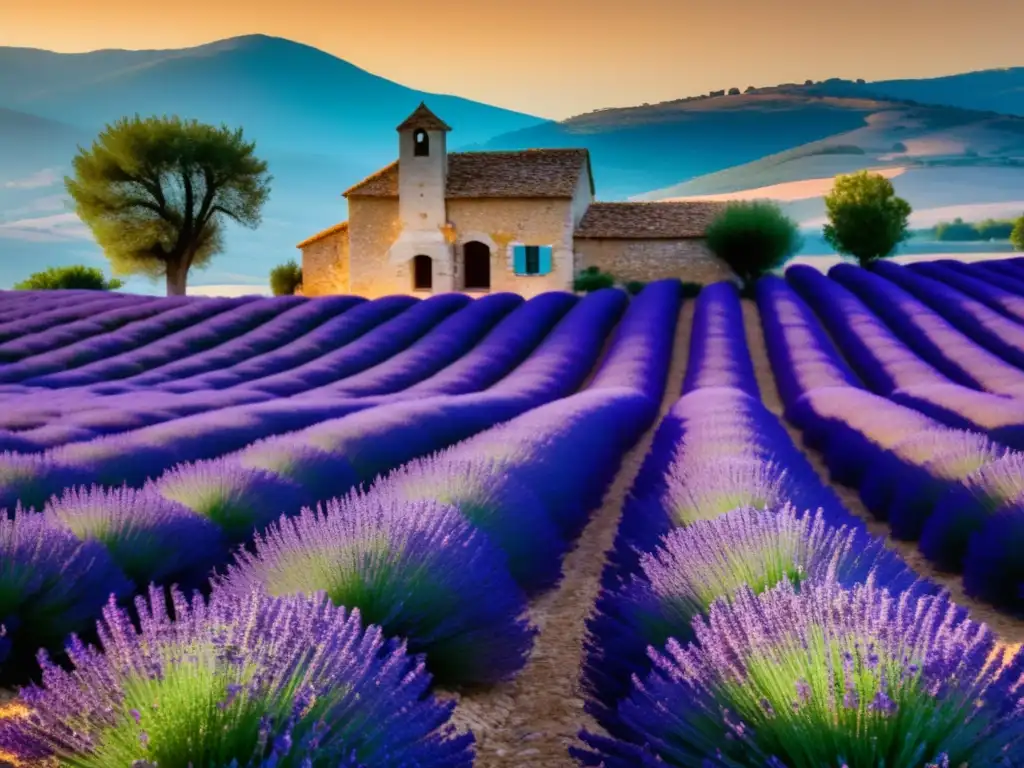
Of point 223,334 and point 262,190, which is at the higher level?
point 262,190

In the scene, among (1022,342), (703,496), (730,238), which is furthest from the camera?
(730,238)

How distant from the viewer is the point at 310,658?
2049mm

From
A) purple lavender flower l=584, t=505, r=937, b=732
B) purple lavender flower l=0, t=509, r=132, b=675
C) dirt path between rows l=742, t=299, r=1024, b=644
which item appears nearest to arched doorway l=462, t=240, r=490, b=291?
dirt path between rows l=742, t=299, r=1024, b=644

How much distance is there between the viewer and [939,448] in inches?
248

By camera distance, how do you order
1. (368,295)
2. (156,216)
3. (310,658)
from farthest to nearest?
(156,216) → (368,295) → (310,658)

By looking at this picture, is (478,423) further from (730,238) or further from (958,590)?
(730,238)

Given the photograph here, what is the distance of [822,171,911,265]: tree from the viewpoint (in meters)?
33.1

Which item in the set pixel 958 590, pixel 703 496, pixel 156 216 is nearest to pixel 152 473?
pixel 703 496

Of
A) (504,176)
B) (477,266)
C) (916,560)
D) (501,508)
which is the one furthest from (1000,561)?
(477,266)

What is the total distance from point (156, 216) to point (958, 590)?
30277 millimetres

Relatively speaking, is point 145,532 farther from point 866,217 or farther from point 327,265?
point 866,217

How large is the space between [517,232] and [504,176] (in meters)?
1.94

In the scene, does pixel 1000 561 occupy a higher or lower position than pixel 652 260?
lower

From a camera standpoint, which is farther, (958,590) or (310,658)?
(958,590)
